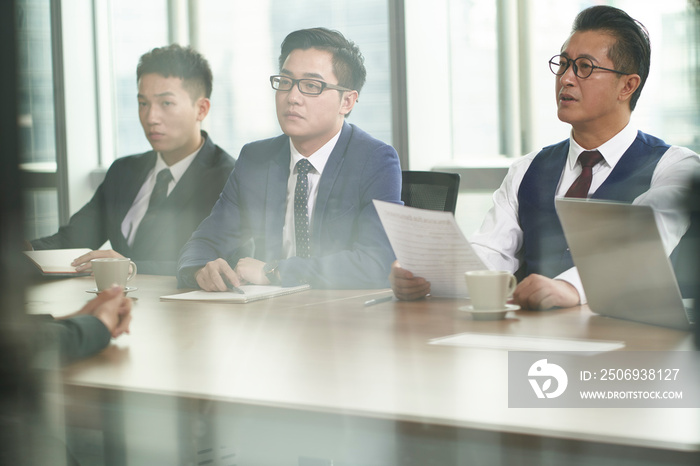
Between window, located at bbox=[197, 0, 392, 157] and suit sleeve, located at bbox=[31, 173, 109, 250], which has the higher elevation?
window, located at bbox=[197, 0, 392, 157]

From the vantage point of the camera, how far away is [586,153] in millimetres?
1450

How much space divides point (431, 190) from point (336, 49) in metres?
0.45

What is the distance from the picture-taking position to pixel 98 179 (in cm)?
316

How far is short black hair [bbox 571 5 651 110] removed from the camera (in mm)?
1438

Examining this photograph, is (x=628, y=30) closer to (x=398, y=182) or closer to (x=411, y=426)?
(x=398, y=182)

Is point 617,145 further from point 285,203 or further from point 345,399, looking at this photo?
point 345,399

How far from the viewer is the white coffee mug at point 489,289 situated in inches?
37.8

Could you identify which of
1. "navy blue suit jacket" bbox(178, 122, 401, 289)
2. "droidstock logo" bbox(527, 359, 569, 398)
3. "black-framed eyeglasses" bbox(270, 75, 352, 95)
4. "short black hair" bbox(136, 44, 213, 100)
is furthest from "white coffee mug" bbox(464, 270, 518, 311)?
"short black hair" bbox(136, 44, 213, 100)

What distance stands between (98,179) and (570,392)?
2971 mm

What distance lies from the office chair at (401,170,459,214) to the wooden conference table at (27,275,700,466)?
793mm

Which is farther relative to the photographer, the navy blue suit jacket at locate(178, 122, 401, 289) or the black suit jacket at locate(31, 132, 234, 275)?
the black suit jacket at locate(31, 132, 234, 275)

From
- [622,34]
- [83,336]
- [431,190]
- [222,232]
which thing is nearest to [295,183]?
[222,232]

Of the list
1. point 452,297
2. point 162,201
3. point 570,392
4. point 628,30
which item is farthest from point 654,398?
point 162,201

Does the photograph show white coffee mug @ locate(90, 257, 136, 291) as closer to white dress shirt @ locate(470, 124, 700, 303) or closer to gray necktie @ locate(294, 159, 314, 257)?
gray necktie @ locate(294, 159, 314, 257)
